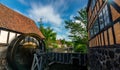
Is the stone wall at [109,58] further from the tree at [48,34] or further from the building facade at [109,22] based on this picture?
the tree at [48,34]

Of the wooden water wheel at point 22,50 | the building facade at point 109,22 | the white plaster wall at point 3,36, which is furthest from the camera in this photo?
the wooden water wheel at point 22,50

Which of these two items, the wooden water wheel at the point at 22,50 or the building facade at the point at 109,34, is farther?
the wooden water wheel at the point at 22,50

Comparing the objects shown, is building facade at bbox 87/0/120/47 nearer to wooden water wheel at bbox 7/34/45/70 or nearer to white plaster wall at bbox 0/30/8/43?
wooden water wheel at bbox 7/34/45/70

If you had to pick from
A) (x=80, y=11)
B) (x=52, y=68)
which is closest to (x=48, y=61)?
(x=52, y=68)

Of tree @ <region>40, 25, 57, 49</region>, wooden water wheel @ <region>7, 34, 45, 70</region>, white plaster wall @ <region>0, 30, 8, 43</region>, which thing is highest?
tree @ <region>40, 25, 57, 49</region>

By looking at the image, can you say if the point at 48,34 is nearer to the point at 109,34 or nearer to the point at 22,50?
the point at 22,50

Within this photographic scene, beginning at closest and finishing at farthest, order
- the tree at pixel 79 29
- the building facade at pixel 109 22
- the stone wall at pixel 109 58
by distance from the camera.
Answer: the stone wall at pixel 109 58, the building facade at pixel 109 22, the tree at pixel 79 29

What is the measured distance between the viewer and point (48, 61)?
11578mm

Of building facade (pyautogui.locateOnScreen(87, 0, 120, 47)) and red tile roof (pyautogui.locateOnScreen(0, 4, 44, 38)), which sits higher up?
red tile roof (pyautogui.locateOnScreen(0, 4, 44, 38))

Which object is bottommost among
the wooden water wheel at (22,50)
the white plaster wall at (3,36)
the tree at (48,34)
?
the wooden water wheel at (22,50)

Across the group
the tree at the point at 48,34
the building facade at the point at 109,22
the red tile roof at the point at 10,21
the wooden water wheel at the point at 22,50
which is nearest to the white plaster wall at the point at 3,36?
the red tile roof at the point at 10,21

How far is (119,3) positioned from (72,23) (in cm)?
1707

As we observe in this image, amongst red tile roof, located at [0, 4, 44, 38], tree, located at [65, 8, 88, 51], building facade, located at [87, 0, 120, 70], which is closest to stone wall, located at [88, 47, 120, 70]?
building facade, located at [87, 0, 120, 70]

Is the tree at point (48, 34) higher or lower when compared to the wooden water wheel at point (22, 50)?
higher
